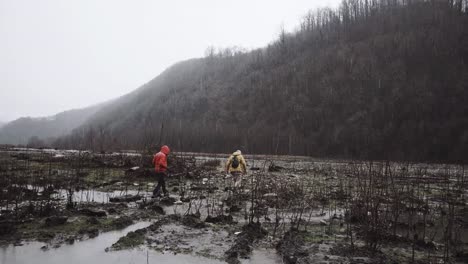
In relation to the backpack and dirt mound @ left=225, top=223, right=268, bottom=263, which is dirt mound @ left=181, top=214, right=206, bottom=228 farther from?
the backpack

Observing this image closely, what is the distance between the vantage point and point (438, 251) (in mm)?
7043

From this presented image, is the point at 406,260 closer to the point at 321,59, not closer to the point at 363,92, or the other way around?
the point at 363,92

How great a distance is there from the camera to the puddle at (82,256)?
6.07 m

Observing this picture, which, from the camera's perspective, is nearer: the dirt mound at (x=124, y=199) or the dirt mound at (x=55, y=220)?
the dirt mound at (x=55, y=220)

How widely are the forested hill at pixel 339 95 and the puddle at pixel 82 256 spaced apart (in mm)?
32282

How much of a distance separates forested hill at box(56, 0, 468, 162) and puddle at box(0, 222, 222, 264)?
32282mm

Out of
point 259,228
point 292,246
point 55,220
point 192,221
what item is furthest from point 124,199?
point 292,246

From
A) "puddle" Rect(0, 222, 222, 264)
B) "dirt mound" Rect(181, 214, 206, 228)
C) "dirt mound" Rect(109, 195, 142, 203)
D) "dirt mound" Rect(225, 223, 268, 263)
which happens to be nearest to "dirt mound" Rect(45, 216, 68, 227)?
"puddle" Rect(0, 222, 222, 264)

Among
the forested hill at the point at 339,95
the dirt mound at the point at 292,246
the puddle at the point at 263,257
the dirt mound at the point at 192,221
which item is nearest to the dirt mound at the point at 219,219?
the dirt mound at the point at 192,221

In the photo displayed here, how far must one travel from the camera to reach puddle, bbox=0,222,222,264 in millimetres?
6074

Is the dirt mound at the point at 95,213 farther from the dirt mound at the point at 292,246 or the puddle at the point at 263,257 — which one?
the dirt mound at the point at 292,246

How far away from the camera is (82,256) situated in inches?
247

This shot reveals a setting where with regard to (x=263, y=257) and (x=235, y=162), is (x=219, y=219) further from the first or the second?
(x=235, y=162)

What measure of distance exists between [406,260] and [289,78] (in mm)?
87057
